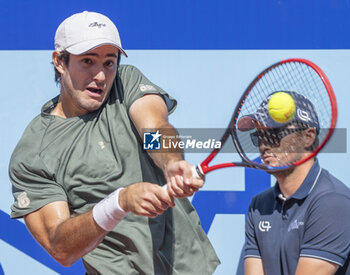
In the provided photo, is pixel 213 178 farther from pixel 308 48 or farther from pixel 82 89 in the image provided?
pixel 82 89

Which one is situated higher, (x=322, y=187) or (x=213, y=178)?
(x=213, y=178)

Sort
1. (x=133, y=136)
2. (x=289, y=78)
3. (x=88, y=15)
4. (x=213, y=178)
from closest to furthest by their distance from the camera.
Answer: (x=133, y=136) < (x=88, y=15) < (x=289, y=78) < (x=213, y=178)

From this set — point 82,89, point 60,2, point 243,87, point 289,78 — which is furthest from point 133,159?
point 60,2

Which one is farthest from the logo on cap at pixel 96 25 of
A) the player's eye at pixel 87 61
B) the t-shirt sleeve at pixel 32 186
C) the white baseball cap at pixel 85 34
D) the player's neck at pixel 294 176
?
the player's neck at pixel 294 176

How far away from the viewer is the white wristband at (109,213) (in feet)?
5.08

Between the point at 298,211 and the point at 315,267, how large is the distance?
226 millimetres

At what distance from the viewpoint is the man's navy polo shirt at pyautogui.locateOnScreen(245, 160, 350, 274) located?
79.1 inches

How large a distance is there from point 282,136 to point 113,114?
566 millimetres

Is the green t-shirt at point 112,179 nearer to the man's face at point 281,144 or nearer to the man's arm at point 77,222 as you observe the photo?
the man's arm at point 77,222

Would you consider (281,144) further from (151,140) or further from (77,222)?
(77,222)

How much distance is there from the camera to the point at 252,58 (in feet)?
8.23

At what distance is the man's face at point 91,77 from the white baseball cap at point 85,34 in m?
0.03

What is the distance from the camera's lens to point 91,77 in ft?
6.04

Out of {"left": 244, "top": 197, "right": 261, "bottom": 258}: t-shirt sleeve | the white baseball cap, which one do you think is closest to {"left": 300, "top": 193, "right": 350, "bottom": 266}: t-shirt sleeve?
{"left": 244, "top": 197, "right": 261, "bottom": 258}: t-shirt sleeve
